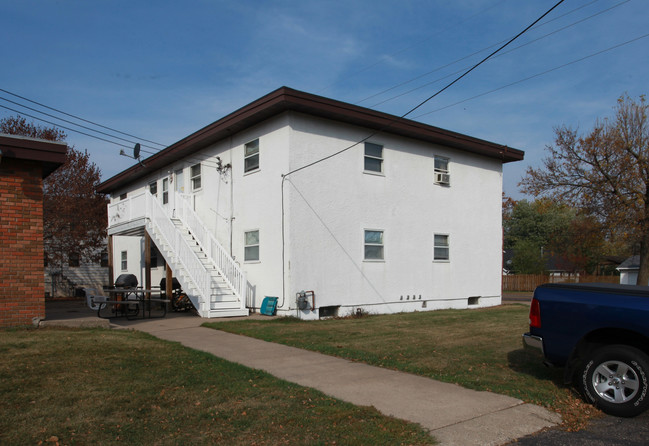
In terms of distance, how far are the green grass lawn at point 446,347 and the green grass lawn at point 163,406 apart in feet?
6.68

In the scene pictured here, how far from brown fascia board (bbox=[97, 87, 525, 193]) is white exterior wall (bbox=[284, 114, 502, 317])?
1.20ft

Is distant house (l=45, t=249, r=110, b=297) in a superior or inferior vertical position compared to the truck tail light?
inferior

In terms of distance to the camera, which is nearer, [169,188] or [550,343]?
[550,343]

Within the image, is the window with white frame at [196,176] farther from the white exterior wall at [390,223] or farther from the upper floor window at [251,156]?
the white exterior wall at [390,223]

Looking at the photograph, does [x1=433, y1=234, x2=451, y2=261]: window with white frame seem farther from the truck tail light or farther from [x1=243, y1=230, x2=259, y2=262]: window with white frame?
the truck tail light

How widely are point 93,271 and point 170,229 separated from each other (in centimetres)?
1962

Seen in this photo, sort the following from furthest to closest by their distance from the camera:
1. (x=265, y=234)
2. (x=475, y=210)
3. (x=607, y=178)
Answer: (x=607, y=178) → (x=475, y=210) → (x=265, y=234)

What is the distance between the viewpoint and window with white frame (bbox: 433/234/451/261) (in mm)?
17719

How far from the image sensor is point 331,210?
14.8 meters

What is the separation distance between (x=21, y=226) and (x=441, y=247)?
41.5 feet

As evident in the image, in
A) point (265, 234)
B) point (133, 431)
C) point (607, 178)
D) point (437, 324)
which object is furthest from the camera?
point (607, 178)

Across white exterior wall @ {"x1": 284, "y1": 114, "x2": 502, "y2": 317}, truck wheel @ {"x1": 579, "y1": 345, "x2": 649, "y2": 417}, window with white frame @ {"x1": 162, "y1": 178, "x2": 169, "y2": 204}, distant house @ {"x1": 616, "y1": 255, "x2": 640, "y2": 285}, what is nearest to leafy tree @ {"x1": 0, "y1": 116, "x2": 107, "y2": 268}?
window with white frame @ {"x1": 162, "y1": 178, "x2": 169, "y2": 204}

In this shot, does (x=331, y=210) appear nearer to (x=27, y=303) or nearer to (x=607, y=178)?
(x=27, y=303)

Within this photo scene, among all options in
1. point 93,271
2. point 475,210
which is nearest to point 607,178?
point 475,210
